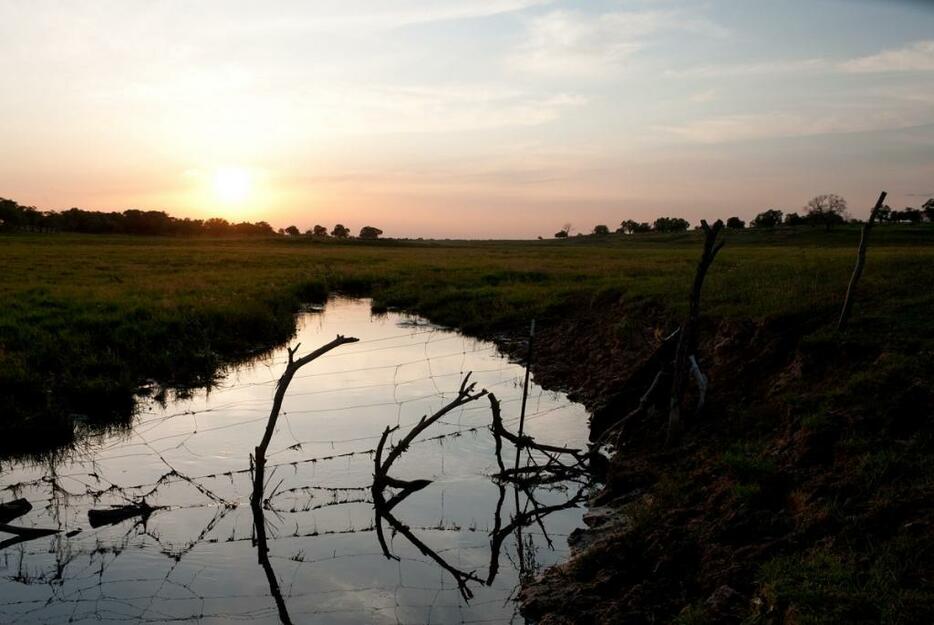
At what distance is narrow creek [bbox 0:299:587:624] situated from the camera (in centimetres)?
786

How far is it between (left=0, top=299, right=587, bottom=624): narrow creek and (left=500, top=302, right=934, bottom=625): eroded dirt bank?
1.12 metres

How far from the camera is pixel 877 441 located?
26.7 ft

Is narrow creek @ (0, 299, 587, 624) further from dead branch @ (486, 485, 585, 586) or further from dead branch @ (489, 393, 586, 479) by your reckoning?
dead branch @ (489, 393, 586, 479)

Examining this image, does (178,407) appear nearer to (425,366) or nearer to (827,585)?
(425,366)

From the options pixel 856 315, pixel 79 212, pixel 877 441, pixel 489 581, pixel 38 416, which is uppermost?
pixel 79 212

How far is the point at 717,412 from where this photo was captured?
11.1m

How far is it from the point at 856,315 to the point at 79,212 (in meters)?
131

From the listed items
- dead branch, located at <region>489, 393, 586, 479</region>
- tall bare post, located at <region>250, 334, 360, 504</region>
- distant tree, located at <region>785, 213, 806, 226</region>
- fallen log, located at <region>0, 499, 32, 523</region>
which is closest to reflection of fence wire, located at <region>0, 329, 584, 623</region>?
fallen log, located at <region>0, 499, 32, 523</region>

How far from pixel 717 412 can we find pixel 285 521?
6.62m

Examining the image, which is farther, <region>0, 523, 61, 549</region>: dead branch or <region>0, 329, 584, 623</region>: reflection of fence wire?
<region>0, 523, 61, 549</region>: dead branch

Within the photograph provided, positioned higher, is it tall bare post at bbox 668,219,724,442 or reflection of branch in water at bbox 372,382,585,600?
tall bare post at bbox 668,219,724,442

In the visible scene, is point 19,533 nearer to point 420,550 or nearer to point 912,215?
point 420,550

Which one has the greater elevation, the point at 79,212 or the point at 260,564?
the point at 79,212

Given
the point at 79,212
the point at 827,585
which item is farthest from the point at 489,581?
the point at 79,212
